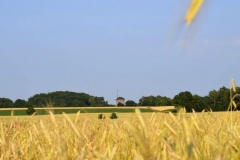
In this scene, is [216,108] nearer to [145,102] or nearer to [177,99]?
[177,99]

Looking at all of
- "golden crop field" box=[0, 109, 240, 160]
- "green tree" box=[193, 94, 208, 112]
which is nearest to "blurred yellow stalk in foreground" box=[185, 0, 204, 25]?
"golden crop field" box=[0, 109, 240, 160]

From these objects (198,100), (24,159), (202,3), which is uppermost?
(198,100)

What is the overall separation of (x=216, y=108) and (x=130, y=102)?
16.1 m

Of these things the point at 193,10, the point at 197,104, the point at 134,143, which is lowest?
the point at 134,143

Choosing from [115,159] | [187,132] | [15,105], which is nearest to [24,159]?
[115,159]

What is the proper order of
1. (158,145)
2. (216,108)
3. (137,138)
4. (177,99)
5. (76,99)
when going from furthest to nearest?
1. (76,99)
2. (216,108)
3. (177,99)
4. (158,145)
5. (137,138)

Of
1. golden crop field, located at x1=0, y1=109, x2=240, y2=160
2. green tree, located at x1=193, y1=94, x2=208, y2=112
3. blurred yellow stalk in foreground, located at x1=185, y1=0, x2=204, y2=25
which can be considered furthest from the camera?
green tree, located at x1=193, y1=94, x2=208, y2=112

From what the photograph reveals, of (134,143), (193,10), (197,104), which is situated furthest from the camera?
(197,104)

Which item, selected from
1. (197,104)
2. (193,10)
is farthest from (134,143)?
(197,104)

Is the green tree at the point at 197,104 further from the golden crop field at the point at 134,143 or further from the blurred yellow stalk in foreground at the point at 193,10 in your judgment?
the blurred yellow stalk in foreground at the point at 193,10

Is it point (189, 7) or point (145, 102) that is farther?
point (145, 102)

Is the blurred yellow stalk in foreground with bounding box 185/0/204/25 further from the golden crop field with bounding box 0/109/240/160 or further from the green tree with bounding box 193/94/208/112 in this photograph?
the green tree with bounding box 193/94/208/112

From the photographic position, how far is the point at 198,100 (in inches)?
825

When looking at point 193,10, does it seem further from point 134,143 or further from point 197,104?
point 197,104
